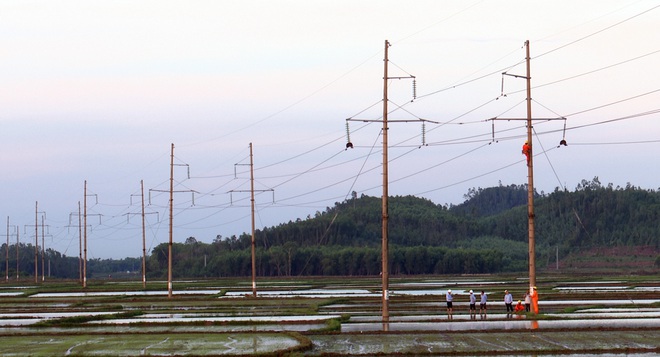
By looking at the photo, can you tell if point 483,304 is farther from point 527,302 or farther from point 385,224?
point 385,224

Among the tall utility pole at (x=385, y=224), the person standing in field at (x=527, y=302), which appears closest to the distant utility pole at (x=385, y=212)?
the tall utility pole at (x=385, y=224)

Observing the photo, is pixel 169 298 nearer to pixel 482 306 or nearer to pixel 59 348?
pixel 482 306

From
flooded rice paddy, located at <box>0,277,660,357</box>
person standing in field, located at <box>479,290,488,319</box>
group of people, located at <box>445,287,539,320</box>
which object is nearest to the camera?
flooded rice paddy, located at <box>0,277,660,357</box>

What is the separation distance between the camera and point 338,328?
4966 cm

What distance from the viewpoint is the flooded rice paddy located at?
3947 cm

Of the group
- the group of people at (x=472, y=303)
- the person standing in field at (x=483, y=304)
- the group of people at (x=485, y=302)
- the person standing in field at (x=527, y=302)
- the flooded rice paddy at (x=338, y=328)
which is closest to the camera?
the flooded rice paddy at (x=338, y=328)

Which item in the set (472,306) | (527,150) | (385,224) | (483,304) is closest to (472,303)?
(472,306)

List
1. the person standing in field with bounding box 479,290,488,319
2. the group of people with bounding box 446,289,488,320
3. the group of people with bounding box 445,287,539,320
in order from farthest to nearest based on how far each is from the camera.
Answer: the person standing in field with bounding box 479,290,488,319
the group of people with bounding box 445,287,539,320
the group of people with bounding box 446,289,488,320

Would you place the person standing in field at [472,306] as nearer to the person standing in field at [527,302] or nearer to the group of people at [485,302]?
the group of people at [485,302]

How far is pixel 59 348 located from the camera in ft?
136

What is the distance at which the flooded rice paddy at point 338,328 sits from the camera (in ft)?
129

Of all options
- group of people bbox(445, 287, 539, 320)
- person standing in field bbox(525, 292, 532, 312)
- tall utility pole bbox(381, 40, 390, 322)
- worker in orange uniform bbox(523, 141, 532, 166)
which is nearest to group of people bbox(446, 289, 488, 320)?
group of people bbox(445, 287, 539, 320)

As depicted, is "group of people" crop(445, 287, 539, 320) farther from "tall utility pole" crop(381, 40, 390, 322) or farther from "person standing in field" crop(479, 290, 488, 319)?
"tall utility pole" crop(381, 40, 390, 322)

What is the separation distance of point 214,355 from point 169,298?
50.3m
